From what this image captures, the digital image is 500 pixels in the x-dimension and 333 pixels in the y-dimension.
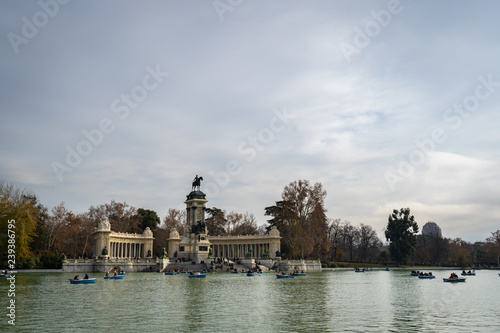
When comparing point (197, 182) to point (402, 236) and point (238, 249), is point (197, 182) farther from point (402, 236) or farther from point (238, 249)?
point (402, 236)

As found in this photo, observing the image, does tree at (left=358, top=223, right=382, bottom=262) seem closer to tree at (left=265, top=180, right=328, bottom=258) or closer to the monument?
tree at (left=265, top=180, right=328, bottom=258)

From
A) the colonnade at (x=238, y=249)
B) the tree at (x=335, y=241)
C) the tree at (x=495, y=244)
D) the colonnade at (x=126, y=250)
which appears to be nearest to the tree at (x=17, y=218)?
the colonnade at (x=126, y=250)

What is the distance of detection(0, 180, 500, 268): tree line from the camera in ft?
227

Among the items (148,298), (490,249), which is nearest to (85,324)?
(148,298)

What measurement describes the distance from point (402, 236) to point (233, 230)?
45.8m

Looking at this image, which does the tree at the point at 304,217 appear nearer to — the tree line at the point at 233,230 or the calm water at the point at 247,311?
the tree line at the point at 233,230

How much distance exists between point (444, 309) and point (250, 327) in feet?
46.6

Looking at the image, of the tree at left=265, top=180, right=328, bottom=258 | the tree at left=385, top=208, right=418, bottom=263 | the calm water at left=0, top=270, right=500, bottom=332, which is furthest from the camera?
the tree at left=385, top=208, right=418, bottom=263

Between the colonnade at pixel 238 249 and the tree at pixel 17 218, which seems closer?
the tree at pixel 17 218

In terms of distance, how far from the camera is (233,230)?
393 ft

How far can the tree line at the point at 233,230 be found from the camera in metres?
69.3

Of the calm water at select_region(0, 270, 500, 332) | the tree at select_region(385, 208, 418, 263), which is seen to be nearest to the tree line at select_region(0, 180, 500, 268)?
the tree at select_region(385, 208, 418, 263)

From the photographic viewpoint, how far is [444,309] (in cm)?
2717

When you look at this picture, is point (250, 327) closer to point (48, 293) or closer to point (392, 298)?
point (392, 298)
